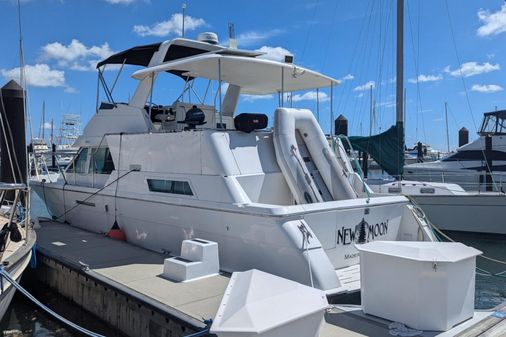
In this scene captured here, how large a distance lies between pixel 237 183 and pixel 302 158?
1446 millimetres

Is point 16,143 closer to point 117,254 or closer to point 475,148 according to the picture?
point 117,254

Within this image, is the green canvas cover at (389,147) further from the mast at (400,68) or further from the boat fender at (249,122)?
the boat fender at (249,122)

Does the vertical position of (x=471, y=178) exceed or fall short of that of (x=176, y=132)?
it falls short

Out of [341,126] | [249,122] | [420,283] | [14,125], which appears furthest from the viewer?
[341,126]

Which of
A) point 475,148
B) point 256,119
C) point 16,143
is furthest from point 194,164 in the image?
point 475,148

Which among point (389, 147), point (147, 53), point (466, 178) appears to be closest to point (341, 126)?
point (466, 178)

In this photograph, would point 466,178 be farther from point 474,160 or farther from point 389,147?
point 389,147

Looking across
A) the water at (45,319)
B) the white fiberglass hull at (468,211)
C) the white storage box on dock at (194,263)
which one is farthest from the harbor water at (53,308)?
the white fiberglass hull at (468,211)

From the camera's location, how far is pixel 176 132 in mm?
6852

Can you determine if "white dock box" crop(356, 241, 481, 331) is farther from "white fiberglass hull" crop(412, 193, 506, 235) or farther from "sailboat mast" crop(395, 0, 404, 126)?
"sailboat mast" crop(395, 0, 404, 126)

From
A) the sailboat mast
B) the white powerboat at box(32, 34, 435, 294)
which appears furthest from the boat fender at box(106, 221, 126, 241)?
the sailboat mast

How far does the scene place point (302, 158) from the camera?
7.04m

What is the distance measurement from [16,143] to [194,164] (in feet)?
20.7

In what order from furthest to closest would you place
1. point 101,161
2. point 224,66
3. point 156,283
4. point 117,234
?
point 101,161 → point 117,234 → point 224,66 → point 156,283
